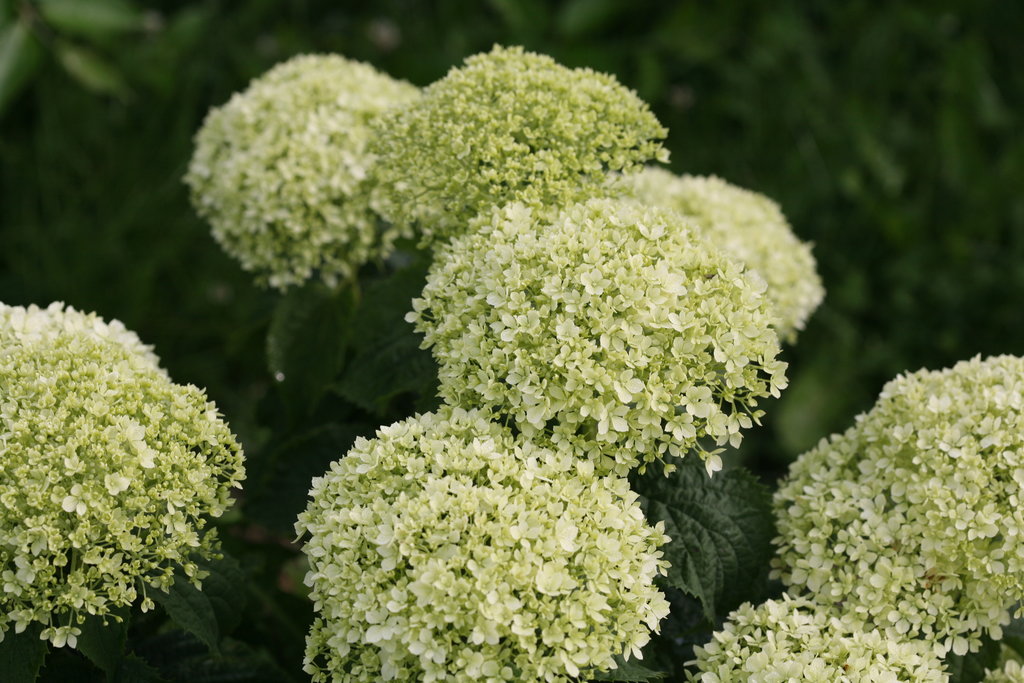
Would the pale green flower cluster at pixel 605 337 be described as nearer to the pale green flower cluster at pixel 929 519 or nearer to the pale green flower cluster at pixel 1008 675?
the pale green flower cluster at pixel 929 519

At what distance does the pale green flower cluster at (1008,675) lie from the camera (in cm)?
183

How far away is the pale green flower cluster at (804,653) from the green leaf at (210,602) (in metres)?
0.83

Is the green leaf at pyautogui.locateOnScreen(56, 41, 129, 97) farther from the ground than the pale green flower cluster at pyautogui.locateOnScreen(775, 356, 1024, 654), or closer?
farther from the ground

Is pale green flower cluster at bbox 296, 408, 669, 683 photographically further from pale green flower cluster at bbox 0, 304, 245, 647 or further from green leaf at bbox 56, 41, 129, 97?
green leaf at bbox 56, 41, 129, 97

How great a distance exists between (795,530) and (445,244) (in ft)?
2.72

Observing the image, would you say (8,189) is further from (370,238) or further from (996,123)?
(996,123)

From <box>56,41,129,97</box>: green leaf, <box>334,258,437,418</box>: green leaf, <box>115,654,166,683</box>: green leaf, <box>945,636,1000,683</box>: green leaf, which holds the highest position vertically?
<box>56,41,129,97</box>: green leaf

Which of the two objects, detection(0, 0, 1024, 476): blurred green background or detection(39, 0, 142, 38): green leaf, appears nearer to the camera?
detection(39, 0, 142, 38): green leaf

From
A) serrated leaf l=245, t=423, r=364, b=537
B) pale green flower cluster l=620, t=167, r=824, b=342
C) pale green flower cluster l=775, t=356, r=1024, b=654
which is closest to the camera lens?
pale green flower cluster l=775, t=356, r=1024, b=654

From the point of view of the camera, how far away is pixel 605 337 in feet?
5.49

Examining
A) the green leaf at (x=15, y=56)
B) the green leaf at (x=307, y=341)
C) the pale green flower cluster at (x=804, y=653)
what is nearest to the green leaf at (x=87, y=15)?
the green leaf at (x=15, y=56)

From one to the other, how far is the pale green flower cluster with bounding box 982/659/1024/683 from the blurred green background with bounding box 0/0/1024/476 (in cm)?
324

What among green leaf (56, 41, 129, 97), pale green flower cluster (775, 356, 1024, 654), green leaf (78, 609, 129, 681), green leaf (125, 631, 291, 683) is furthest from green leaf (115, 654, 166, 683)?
green leaf (56, 41, 129, 97)

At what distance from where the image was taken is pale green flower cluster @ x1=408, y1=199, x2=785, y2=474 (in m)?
1.68
